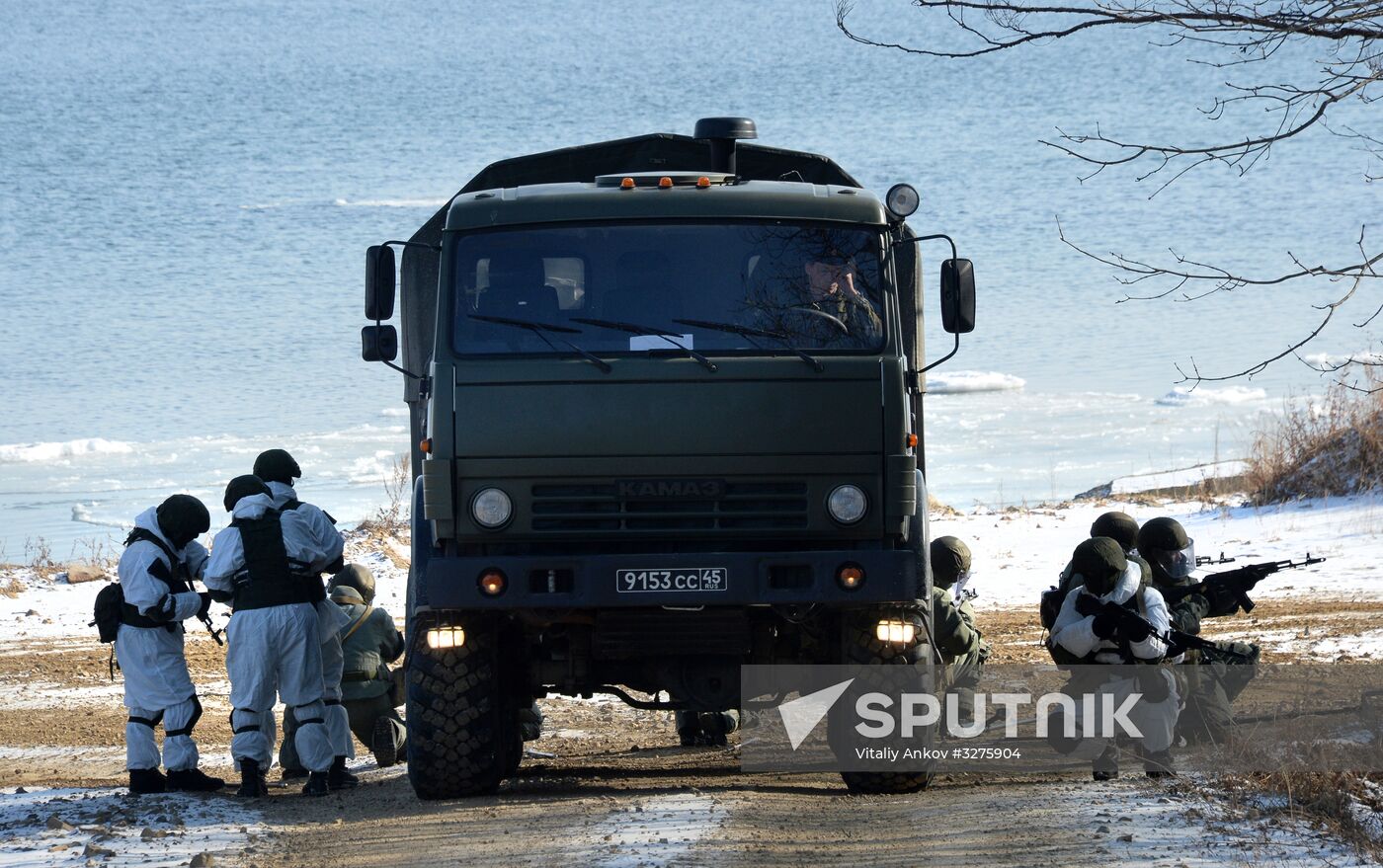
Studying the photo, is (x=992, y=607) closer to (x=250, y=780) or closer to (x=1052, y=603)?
(x=1052, y=603)

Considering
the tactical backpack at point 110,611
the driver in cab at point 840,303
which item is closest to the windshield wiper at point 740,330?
the driver in cab at point 840,303

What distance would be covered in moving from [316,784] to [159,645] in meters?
1.11

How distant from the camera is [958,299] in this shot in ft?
27.3

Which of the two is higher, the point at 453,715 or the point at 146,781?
the point at 453,715

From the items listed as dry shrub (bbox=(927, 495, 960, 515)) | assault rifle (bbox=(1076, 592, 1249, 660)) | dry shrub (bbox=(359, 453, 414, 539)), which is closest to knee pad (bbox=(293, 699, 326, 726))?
assault rifle (bbox=(1076, 592, 1249, 660))

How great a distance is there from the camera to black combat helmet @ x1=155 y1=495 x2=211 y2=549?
29.7 feet

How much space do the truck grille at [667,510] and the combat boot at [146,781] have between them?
281cm

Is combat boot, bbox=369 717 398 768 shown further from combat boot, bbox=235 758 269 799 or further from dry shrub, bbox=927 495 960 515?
dry shrub, bbox=927 495 960 515

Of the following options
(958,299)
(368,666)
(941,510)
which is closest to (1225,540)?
(941,510)

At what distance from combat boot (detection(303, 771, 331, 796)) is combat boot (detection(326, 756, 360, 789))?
0.18 m

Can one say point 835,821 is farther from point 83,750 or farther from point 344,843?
point 83,750

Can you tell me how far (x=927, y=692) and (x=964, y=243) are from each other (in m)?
34.4

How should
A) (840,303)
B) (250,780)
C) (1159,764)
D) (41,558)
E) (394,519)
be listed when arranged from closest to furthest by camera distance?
(840,303) → (1159,764) → (250,780) → (41,558) → (394,519)

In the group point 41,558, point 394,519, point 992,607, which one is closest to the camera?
point 992,607
